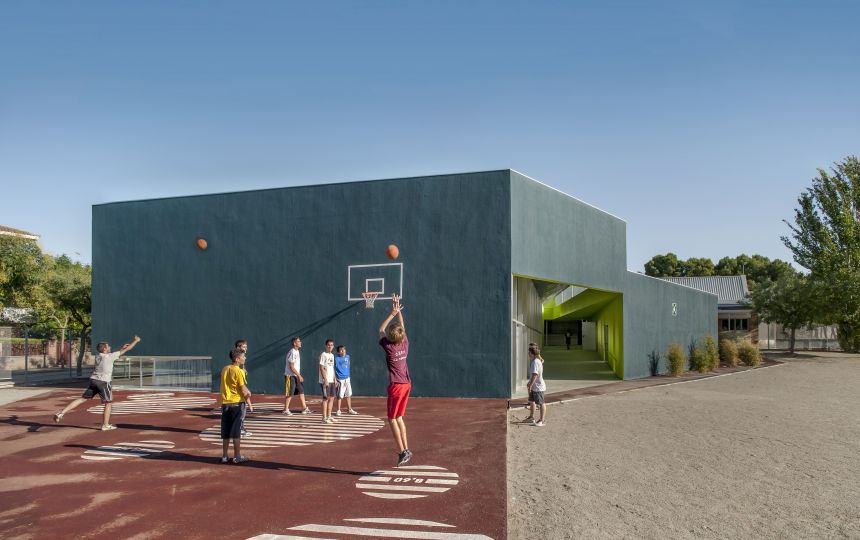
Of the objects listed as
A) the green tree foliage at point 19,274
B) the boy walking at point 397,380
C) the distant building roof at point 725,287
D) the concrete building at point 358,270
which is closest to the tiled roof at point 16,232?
the green tree foliage at point 19,274

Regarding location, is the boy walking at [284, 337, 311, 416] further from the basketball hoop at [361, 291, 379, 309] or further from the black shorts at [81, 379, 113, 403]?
the basketball hoop at [361, 291, 379, 309]

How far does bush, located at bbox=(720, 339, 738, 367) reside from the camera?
2995 cm

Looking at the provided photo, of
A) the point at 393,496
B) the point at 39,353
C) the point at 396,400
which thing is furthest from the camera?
the point at 39,353

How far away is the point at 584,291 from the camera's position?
1071 inches

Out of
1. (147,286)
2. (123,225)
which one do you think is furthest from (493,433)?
(123,225)

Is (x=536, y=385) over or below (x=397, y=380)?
below

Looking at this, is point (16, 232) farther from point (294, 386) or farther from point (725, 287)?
point (725, 287)

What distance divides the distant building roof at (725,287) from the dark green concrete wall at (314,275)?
40589 millimetres

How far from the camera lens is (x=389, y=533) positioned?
6.24 metres

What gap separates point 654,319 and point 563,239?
339 inches

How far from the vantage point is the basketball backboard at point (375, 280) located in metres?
18.7

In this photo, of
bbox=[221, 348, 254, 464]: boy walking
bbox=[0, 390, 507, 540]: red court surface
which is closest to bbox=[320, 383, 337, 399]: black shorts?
bbox=[0, 390, 507, 540]: red court surface

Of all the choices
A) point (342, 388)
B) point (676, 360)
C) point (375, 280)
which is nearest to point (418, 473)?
point (342, 388)

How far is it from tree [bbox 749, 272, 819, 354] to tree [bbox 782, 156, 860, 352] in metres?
0.71
